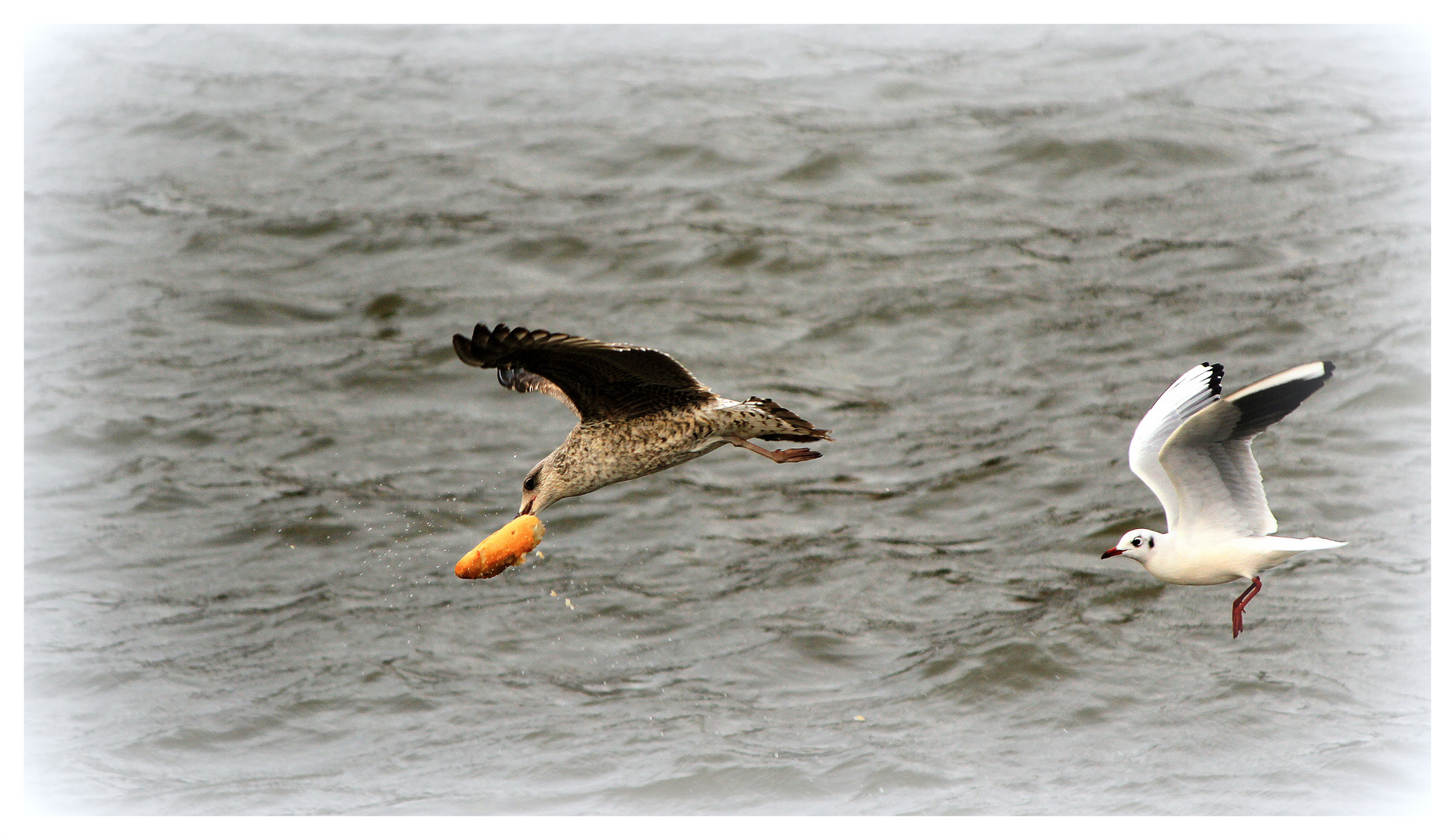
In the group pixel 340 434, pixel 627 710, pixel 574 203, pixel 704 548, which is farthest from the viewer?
pixel 574 203

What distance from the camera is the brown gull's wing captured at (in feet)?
17.2

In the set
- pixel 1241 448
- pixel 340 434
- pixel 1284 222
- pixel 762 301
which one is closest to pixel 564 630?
pixel 340 434

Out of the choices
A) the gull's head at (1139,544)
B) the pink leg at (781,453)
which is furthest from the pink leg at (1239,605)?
→ the pink leg at (781,453)

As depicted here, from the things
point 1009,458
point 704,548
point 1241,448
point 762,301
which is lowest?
point 1241,448

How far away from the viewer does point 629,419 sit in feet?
20.1

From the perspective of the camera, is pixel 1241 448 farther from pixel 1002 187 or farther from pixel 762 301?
pixel 1002 187

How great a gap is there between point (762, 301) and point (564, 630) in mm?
3553

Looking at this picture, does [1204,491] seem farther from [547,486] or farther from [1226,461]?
[547,486]

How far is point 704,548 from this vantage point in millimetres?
9336

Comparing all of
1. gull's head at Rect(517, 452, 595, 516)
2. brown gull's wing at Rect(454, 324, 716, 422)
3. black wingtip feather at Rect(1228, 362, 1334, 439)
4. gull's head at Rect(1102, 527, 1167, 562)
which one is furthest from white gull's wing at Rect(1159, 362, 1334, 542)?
gull's head at Rect(517, 452, 595, 516)

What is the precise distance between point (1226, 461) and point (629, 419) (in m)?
2.42

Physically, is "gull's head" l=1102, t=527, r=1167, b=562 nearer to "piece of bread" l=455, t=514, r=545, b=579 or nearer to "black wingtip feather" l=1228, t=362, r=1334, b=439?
"black wingtip feather" l=1228, t=362, r=1334, b=439

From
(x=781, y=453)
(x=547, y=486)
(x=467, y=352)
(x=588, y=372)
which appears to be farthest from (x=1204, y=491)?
(x=467, y=352)

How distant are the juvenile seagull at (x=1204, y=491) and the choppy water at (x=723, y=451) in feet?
4.28
